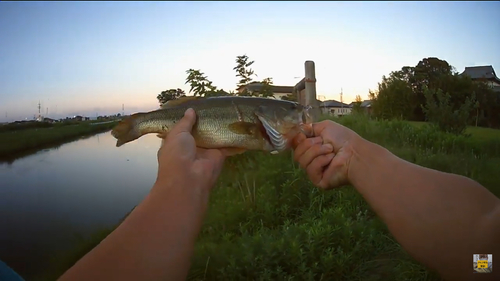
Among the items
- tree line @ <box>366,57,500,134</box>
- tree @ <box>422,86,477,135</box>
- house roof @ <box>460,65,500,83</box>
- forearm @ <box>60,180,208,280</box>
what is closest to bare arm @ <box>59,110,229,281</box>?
forearm @ <box>60,180,208,280</box>

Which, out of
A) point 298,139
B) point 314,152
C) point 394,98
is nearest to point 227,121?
point 298,139

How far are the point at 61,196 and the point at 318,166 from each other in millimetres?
2700

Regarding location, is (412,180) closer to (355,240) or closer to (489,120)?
(355,240)

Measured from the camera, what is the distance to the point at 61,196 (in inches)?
128

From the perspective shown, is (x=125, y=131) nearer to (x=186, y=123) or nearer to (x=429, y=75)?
(x=186, y=123)

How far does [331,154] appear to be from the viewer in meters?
2.27

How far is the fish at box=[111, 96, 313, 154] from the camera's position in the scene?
2.38 meters

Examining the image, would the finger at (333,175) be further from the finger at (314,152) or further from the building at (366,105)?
the building at (366,105)

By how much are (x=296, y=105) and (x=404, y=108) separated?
12.5 m

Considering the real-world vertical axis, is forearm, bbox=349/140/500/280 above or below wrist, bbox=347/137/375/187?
below

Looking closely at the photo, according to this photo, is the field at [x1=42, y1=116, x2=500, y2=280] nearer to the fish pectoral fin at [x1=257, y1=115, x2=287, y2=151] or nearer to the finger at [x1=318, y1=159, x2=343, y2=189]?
the finger at [x1=318, y1=159, x2=343, y2=189]

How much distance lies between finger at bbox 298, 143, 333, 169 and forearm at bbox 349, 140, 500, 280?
53 cm

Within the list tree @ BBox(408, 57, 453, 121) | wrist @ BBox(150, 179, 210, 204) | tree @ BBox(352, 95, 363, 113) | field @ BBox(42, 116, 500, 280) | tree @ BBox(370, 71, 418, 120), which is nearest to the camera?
wrist @ BBox(150, 179, 210, 204)

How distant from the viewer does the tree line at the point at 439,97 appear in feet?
24.2
